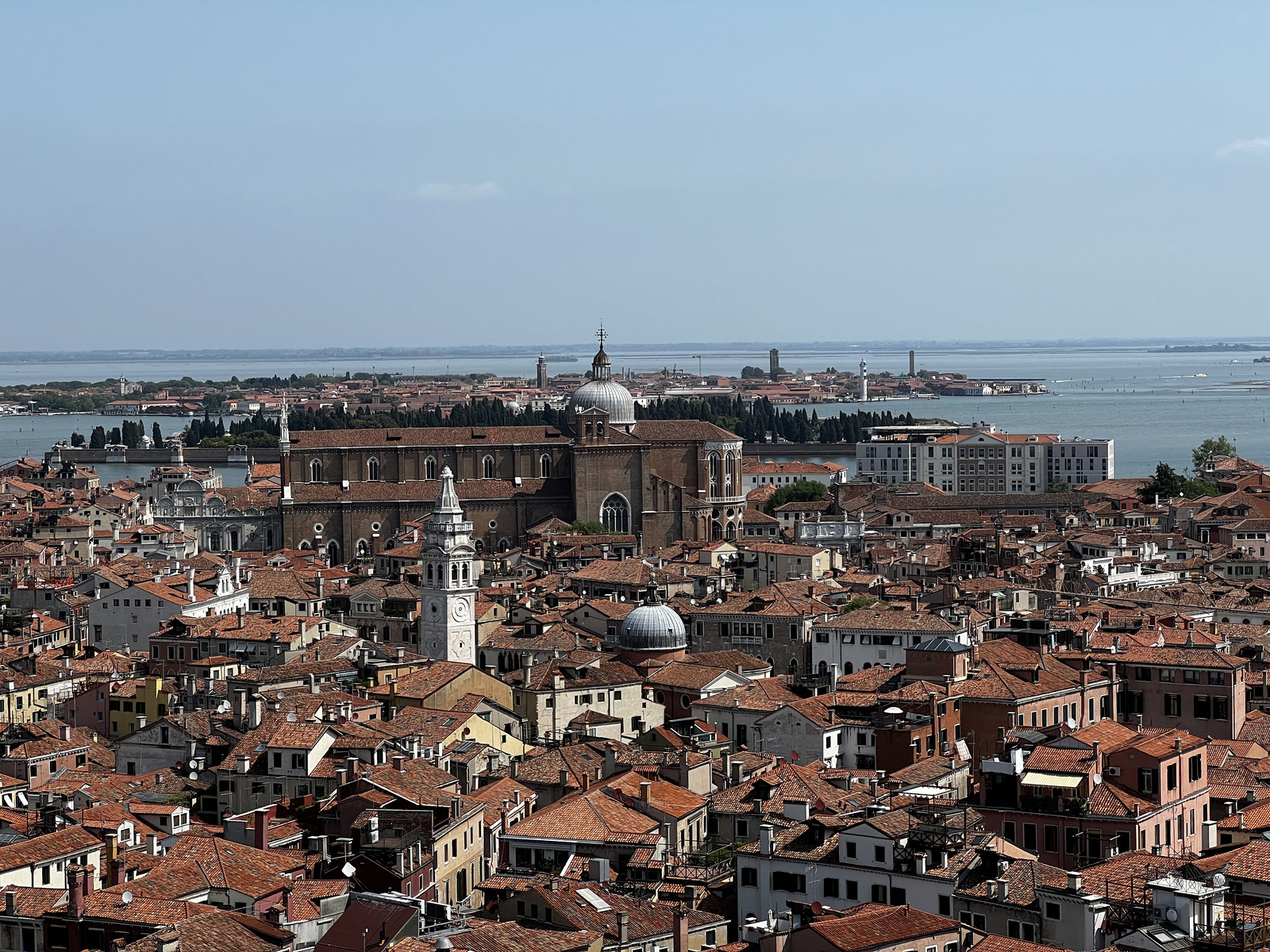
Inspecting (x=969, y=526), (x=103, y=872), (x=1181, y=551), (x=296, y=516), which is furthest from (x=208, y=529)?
(x=103, y=872)

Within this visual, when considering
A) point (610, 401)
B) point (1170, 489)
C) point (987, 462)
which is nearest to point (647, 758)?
point (610, 401)

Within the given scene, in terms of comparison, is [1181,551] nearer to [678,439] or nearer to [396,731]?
[678,439]

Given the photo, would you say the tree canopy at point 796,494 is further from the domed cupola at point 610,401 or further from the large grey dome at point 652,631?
the large grey dome at point 652,631

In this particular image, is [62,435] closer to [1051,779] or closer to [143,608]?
[143,608]

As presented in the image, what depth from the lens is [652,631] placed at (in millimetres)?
22266

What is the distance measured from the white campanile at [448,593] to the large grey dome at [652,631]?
172cm

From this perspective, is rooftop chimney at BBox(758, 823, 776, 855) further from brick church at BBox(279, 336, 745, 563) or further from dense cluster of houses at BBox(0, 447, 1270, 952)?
brick church at BBox(279, 336, 745, 563)

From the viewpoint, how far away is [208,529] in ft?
138

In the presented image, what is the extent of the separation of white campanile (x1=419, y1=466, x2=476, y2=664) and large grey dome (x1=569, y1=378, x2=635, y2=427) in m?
21.1

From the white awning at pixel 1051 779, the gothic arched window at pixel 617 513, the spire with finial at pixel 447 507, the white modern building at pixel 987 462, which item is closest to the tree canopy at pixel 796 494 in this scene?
the gothic arched window at pixel 617 513

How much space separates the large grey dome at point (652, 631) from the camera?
22.2 m

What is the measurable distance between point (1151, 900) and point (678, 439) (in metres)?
32.9

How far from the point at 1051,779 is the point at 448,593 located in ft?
36.4

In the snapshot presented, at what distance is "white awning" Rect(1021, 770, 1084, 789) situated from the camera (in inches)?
513
